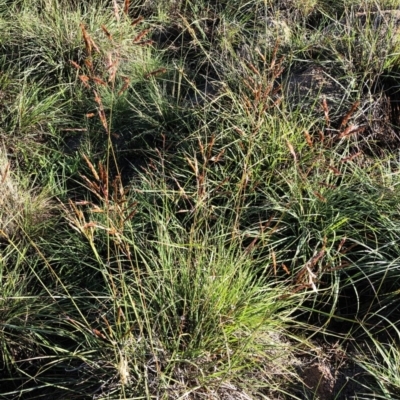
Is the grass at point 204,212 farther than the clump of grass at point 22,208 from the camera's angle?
No

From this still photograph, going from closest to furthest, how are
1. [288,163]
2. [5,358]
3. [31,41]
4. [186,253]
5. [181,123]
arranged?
1. [5,358]
2. [186,253]
3. [288,163]
4. [181,123]
5. [31,41]

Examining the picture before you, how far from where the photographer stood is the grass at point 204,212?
2.44 m

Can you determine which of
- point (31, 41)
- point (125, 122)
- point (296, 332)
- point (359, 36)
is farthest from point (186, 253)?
point (31, 41)

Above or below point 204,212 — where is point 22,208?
below

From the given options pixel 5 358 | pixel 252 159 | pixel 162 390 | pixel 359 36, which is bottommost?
pixel 5 358

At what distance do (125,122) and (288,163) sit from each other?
1.24 meters

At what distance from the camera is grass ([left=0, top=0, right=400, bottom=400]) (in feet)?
8.01

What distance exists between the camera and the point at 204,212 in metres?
2.82

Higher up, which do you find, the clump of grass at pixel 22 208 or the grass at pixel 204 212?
the grass at pixel 204 212

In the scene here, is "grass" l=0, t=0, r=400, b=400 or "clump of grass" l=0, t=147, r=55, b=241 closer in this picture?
"grass" l=0, t=0, r=400, b=400

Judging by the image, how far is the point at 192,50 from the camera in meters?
4.61

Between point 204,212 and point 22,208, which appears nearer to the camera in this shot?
point 204,212

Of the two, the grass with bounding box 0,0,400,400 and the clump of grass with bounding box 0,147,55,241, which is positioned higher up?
the grass with bounding box 0,0,400,400

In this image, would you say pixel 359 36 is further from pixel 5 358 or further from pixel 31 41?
pixel 5 358
